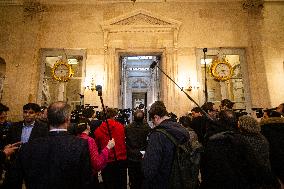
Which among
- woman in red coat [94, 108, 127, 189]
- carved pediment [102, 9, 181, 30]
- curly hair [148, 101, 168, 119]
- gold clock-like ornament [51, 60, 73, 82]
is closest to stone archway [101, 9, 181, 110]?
carved pediment [102, 9, 181, 30]

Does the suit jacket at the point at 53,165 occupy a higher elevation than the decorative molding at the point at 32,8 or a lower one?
lower

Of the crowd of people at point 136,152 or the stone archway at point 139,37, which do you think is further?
the stone archway at point 139,37

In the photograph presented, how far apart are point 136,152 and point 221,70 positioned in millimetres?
6238

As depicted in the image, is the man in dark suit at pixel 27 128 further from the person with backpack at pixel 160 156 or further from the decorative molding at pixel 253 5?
the decorative molding at pixel 253 5

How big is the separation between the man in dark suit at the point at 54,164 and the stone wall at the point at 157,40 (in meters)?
6.91

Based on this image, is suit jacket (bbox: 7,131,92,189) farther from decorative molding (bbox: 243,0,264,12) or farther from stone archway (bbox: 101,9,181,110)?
decorative molding (bbox: 243,0,264,12)

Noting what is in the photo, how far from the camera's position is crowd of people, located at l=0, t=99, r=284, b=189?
195cm

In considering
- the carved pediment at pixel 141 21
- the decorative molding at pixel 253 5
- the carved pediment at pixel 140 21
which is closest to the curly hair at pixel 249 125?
the carved pediment at pixel 140 21

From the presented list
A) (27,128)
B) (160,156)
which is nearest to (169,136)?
(160,156)

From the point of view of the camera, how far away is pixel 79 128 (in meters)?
3.04

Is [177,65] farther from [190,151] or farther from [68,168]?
[68,168]

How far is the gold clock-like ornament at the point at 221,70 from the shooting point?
358 inches

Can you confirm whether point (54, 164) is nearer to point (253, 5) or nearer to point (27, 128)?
point (27, 128)

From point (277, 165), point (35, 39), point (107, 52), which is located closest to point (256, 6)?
point (107, 52)
